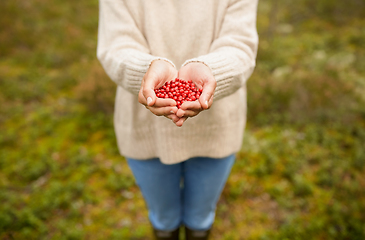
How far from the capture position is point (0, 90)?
5121 mm

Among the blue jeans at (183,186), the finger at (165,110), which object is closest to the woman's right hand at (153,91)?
the finger at (165,110)

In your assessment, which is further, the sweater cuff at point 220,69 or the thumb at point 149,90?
the sweater cuff at point 220,69

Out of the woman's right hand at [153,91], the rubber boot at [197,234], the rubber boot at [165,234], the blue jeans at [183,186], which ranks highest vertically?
the woman's right hand at [153,91]

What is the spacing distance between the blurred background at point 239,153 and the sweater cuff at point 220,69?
6.98 feet

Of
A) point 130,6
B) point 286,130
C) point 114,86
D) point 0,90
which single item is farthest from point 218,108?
point 0,90

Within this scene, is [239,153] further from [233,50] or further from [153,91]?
[153,91]

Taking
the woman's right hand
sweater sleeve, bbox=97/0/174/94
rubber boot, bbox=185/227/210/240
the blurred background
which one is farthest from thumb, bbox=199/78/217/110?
the blurred background

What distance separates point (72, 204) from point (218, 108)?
251cm

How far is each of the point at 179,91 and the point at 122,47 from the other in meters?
0.46

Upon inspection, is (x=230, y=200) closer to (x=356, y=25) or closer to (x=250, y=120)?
(x=250, y=120)

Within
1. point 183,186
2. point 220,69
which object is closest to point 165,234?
point 183,186

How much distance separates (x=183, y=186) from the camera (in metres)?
1.94

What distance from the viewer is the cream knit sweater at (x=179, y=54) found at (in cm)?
129

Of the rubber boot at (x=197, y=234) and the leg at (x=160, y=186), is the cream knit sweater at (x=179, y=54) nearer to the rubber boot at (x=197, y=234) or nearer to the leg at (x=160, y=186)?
the leg at (x=160, y=186)
